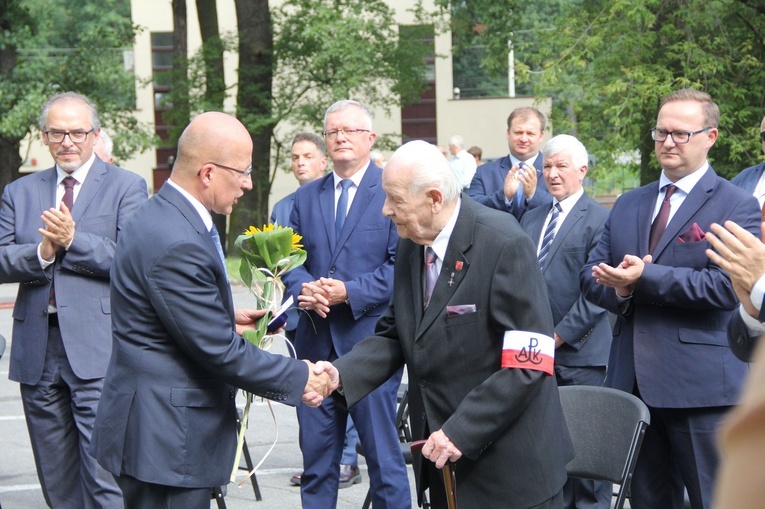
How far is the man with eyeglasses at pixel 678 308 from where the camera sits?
425 cm

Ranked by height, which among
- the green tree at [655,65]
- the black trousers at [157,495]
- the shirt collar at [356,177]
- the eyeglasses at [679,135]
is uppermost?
the green tree at [655,65]

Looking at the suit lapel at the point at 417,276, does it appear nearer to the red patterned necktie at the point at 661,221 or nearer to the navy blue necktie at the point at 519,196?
the red patterned necktie at the point at 661,221

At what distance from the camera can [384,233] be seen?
5.45 meters

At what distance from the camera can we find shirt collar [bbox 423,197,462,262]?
11.7 feet

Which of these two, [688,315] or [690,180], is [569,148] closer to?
[690,180]

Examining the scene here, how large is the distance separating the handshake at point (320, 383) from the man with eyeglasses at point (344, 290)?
1242 millimetres

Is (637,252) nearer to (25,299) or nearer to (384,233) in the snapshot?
(384,233)

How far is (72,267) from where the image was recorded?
5.15 meters

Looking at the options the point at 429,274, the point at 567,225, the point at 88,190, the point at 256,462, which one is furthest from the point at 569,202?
the point at 256,462

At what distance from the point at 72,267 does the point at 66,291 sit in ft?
0.44

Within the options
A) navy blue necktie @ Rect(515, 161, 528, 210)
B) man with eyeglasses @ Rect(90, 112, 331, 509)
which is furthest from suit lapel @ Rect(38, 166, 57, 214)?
navy blue necktie @ Rect(515, 161, 528, 210)

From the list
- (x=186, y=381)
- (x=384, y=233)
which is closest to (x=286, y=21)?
(x=384, y=233)

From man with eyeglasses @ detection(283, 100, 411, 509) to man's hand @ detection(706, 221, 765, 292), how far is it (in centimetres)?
216

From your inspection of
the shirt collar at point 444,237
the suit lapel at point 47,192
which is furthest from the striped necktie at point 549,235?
the suit lapel at point 47,192
